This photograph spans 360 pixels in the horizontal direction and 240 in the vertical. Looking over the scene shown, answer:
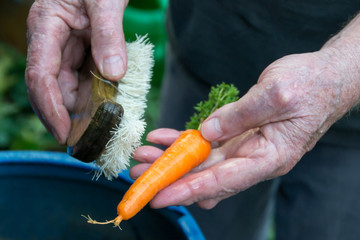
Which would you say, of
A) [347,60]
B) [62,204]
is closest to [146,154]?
[62,204]

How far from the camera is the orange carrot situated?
108 cm

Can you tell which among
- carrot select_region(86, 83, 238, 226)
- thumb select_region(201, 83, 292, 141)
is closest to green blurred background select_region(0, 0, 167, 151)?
carrot select_region(86, 83, 238, 226)

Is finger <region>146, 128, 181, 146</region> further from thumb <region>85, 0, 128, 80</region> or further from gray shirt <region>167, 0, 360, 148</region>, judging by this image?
gray shirt <region>167, 0, 360, 148</region>

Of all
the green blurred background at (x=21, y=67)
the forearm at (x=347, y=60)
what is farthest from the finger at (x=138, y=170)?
the green blurred background at (x=21, y=67)

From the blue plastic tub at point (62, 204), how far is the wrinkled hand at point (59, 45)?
117 mm

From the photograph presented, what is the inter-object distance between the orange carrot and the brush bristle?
95 mm

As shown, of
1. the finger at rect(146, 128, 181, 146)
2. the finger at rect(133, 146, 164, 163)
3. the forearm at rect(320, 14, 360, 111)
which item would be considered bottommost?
the finger at rect(133, 146, 164, 163)

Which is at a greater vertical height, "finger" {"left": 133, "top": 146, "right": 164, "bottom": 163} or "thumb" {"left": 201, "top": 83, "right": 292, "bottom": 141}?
"thumb" {"left": 201, "top": 83, "right": 292, "bottom": 141}

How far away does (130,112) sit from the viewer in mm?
1244

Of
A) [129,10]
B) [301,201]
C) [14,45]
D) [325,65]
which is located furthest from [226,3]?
[14,45]

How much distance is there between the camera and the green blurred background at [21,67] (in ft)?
7.70

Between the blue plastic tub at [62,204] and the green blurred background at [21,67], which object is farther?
the green blurred background at [21,67]

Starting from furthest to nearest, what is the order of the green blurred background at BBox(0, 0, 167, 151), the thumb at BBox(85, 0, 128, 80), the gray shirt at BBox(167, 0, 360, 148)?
the green blurred background at BBox(0, 0, 167, 151), the gray shirt at BBox(167, 0, 360, 148), the thumb at BBox(85, 0, 128, 80)

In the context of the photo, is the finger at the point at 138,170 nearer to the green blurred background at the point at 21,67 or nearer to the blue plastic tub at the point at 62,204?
the blue plastic tub at the point at 62,204
